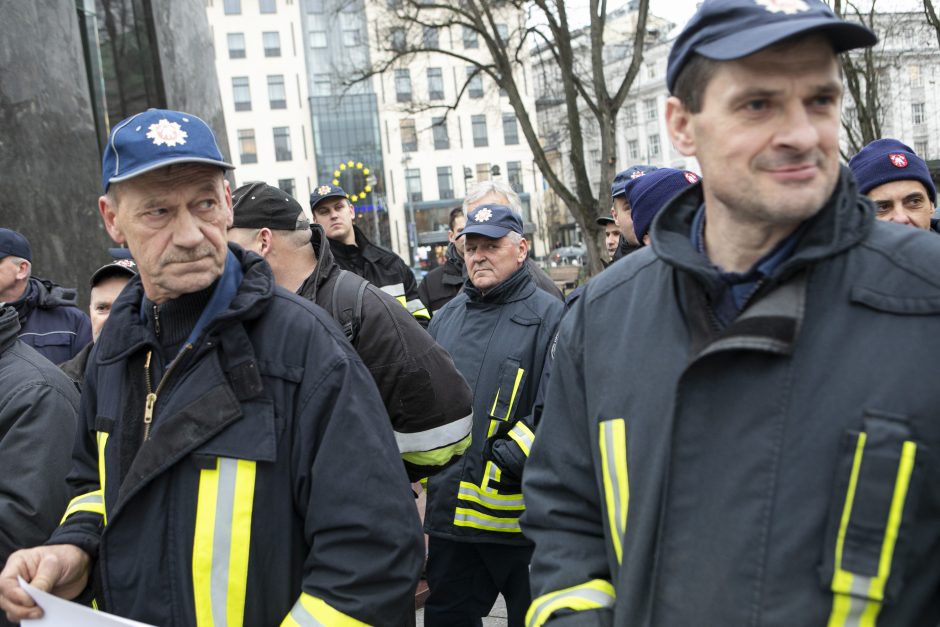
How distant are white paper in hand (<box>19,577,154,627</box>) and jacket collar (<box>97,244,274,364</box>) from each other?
588 mm

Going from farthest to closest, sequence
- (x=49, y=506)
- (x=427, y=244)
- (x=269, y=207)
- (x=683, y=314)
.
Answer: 1. (x=427, y=244)
2. (x=269, y=207)
3. (x=49, y=506)
4. (x=683, y=314)

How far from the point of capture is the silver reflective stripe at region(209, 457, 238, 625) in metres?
2.03

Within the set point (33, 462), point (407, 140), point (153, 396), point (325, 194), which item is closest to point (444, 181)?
point (407, 140)

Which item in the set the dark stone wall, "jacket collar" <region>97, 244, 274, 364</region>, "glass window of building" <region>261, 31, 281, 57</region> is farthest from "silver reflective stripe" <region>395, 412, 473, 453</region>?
"glass window of building" <region>261, 31, 281, 57</region>

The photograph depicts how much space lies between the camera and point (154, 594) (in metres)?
2.07

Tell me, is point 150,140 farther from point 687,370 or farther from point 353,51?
point 353,51

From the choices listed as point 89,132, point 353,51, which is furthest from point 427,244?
point 89,132

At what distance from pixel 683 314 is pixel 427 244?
6013 cm

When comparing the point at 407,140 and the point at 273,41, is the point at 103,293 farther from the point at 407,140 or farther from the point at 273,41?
the point at 273,41

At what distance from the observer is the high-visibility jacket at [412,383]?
3.30 metres

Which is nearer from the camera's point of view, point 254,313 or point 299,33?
point 254,313

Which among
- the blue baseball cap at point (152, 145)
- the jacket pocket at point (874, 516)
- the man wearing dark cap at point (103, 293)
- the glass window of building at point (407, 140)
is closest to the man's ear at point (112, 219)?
the blue baseball cap at point (152, 145)

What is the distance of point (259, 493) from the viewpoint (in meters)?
2.05

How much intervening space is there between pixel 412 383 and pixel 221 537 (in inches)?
53.2
